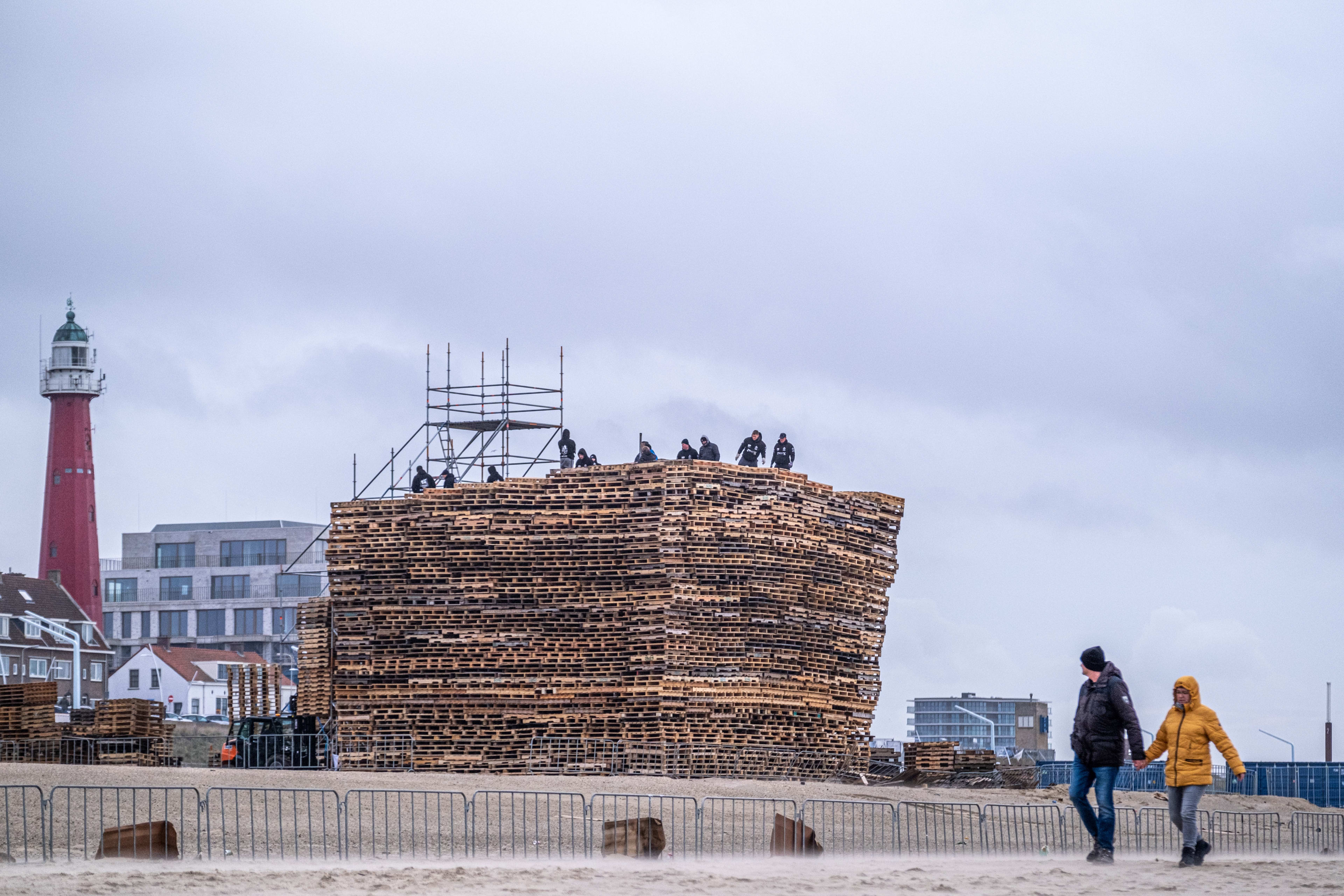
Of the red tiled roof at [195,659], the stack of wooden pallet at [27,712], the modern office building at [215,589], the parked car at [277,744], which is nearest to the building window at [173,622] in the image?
the modern office building at [215,589]

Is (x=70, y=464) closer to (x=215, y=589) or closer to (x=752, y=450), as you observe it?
(x=215, y=589)

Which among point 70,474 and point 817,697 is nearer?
point 817,697

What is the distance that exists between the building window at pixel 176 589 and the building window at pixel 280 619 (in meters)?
5.70

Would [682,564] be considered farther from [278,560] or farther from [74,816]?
[278,560]

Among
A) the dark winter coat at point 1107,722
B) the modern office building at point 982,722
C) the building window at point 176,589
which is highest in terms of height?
the building window at point 176,589

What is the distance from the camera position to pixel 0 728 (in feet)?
111

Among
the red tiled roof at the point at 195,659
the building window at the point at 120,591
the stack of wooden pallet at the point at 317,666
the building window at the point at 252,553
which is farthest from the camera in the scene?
the building window at the point at 120,591

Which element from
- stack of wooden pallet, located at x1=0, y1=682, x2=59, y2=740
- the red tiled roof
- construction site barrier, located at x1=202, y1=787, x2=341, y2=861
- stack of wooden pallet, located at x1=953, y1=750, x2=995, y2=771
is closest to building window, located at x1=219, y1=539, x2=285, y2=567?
the red tiled roof

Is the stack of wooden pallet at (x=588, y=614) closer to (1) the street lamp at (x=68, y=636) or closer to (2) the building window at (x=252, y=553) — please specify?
(1) the street lamp at (x=68, y=636)

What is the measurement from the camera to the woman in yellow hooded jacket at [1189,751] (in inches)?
499

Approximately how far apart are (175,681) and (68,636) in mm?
17067

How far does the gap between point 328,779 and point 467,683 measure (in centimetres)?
421

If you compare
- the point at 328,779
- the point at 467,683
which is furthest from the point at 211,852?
the point at 467,683

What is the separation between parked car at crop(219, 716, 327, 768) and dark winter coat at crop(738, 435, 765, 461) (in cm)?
992
